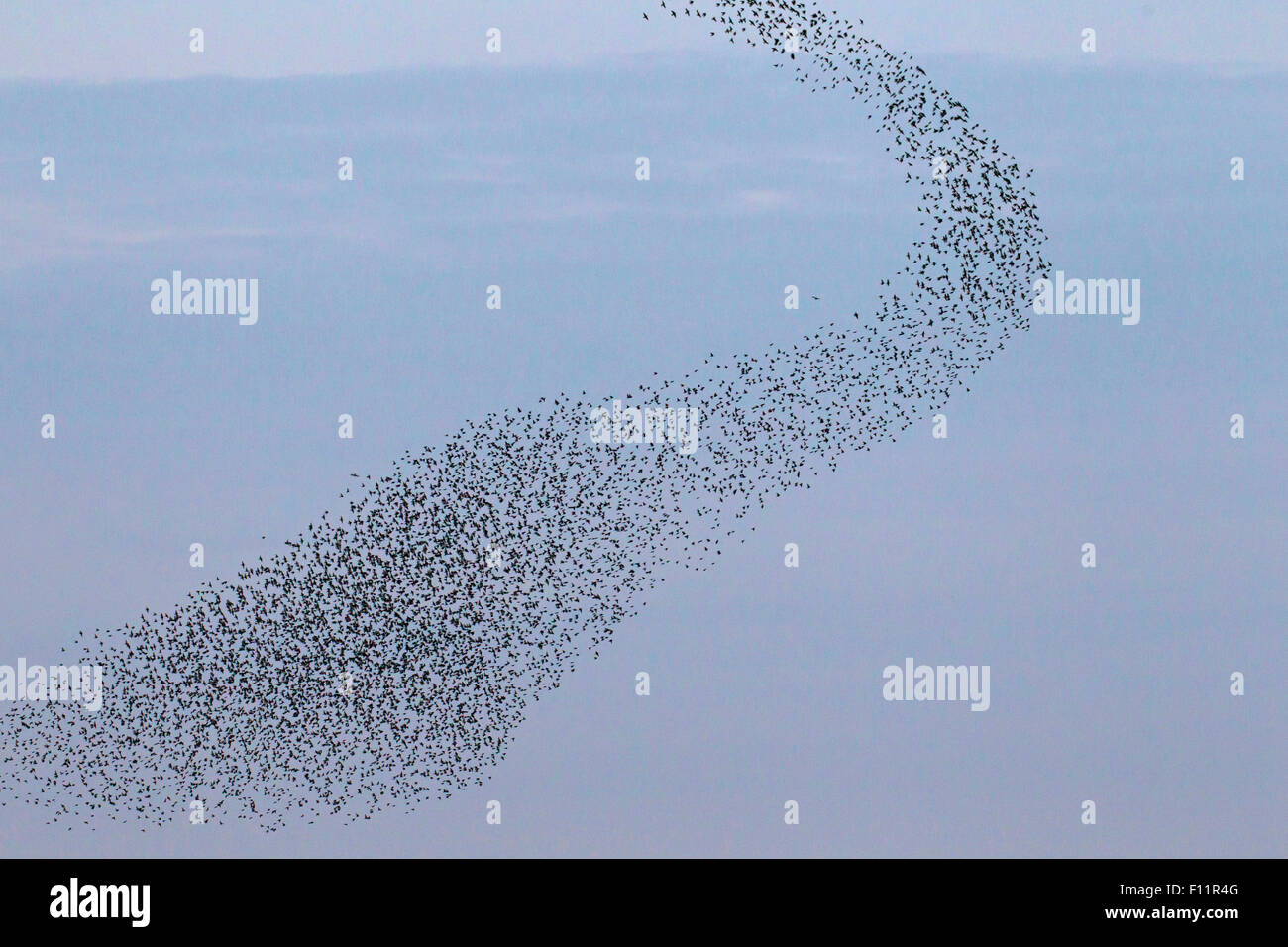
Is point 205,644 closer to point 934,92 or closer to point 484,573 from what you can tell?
point 484,573

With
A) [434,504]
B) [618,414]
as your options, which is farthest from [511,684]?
[618,414]

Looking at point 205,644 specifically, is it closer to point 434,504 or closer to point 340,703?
point 340,703

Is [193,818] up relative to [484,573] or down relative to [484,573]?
down

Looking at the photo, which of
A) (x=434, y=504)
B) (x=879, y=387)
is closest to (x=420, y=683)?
(x=434, y=504)

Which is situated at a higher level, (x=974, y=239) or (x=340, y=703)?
(x=974, y=239)

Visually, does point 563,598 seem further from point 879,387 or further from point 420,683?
point 879,387

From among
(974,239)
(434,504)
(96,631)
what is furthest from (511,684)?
(974,239)

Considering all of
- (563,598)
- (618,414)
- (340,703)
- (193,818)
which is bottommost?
(193,818)

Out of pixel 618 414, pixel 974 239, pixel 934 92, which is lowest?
pixel 618 414
